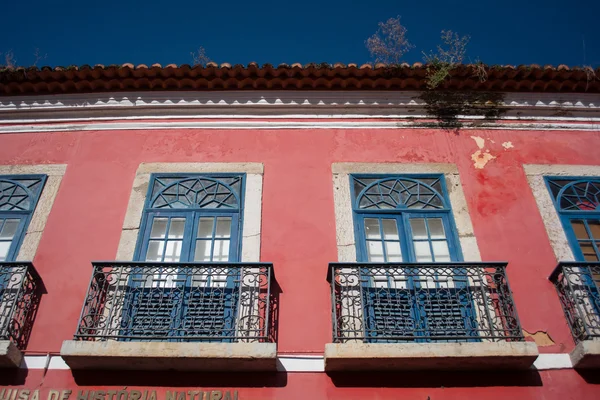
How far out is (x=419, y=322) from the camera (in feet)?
17.2

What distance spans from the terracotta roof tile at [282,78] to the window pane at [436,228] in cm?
198

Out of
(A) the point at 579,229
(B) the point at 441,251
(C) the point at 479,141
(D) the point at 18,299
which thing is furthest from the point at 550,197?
(D) the point at 18,299

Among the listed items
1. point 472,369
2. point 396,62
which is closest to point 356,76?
point 396,62

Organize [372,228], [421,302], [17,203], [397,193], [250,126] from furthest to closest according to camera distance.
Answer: [250,126] → [397,193] → [17,203] → [372,228] → [421,302]

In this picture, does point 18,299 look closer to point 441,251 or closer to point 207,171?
point 207,171

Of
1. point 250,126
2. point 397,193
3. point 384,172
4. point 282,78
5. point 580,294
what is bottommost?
point 580,294

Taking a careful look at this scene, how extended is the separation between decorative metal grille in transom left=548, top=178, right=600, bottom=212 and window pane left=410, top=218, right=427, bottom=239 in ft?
5.16

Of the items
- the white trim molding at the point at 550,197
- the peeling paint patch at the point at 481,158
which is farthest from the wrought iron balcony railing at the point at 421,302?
the peeling paint patch at the point at 481,158

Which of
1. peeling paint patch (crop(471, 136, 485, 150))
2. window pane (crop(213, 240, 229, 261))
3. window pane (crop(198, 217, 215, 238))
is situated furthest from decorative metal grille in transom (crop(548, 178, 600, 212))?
window pane (crop(198, 217, 215, 238))

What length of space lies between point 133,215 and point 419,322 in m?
3.27

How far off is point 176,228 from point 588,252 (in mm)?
4490

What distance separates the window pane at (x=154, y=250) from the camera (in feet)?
19.4

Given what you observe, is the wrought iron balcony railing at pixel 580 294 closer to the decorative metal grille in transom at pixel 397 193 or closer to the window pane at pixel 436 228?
the window pane at pixel 436 228

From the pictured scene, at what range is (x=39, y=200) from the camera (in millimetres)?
6332
